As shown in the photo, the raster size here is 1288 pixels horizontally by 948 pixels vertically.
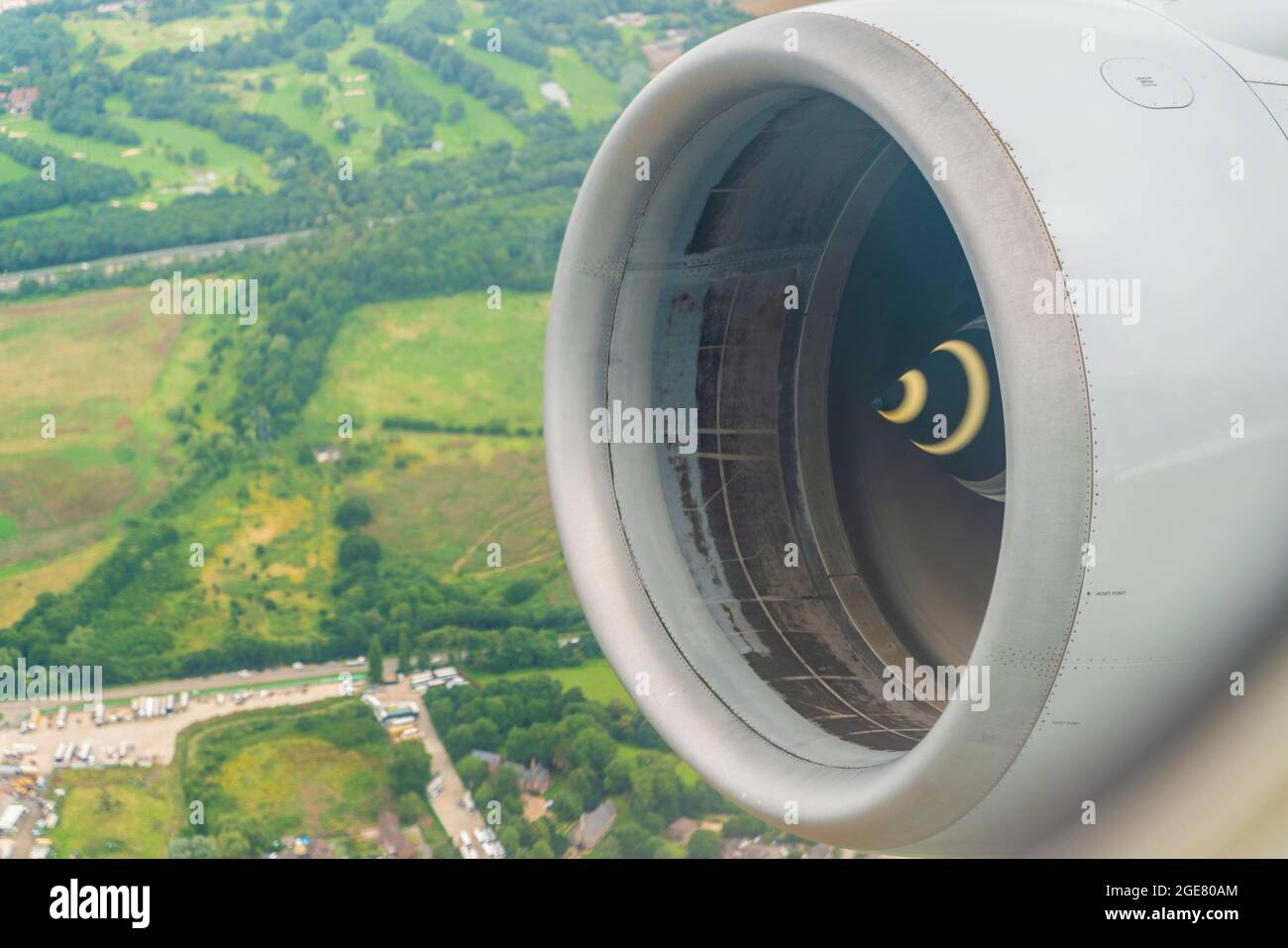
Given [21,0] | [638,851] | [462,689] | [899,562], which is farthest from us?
[21,0]

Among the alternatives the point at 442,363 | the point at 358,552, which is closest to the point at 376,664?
the point at 358,552

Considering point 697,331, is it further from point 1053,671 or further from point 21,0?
point 21,0

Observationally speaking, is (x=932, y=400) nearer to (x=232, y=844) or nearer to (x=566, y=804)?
(x=566, y=804)

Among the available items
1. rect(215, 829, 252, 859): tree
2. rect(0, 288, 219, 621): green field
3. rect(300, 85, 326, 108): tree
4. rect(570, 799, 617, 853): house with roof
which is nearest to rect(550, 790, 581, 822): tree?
rect(570, 799, 617, 853): house with roof

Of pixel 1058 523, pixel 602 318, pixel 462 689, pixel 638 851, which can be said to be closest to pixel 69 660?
pixel 462 689

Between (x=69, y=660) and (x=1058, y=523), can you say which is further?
(x=69, y=660)

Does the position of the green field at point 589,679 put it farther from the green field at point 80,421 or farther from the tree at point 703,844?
the green field at point 80,421
